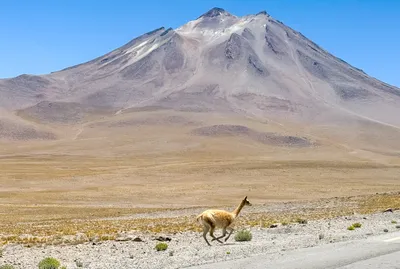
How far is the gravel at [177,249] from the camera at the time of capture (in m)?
13.8

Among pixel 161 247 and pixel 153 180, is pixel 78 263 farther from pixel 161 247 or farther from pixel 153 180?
pixel 153 180

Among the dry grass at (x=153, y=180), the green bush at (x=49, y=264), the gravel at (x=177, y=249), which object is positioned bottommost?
the green bush at (x=49, y=264)

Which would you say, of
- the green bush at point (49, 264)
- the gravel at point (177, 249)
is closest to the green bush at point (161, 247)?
the gravel at point (177, 249)

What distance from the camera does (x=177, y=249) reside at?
15836mm

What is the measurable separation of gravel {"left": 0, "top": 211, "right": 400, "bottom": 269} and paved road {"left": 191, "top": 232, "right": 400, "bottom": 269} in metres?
0.75

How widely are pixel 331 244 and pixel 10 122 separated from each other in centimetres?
17384

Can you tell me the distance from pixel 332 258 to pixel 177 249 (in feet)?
15.0

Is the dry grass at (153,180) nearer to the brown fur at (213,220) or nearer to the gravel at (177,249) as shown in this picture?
the gravel at (177,249)

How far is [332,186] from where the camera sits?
72812mm

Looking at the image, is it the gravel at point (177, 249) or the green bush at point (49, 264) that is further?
the gravel at point (177, 249)

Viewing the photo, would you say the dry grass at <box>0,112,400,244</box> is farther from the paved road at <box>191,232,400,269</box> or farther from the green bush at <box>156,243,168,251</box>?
the paved road at <box>191,232,400,269</box>

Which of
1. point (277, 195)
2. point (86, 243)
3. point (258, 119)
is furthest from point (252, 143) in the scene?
point (86, 243)

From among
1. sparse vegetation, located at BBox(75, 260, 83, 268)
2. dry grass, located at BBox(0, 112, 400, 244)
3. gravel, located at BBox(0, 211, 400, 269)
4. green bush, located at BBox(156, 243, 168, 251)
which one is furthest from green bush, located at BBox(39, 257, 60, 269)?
dry grass, located at BBox(0, 112, 400, 244)

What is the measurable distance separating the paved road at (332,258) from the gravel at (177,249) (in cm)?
75
